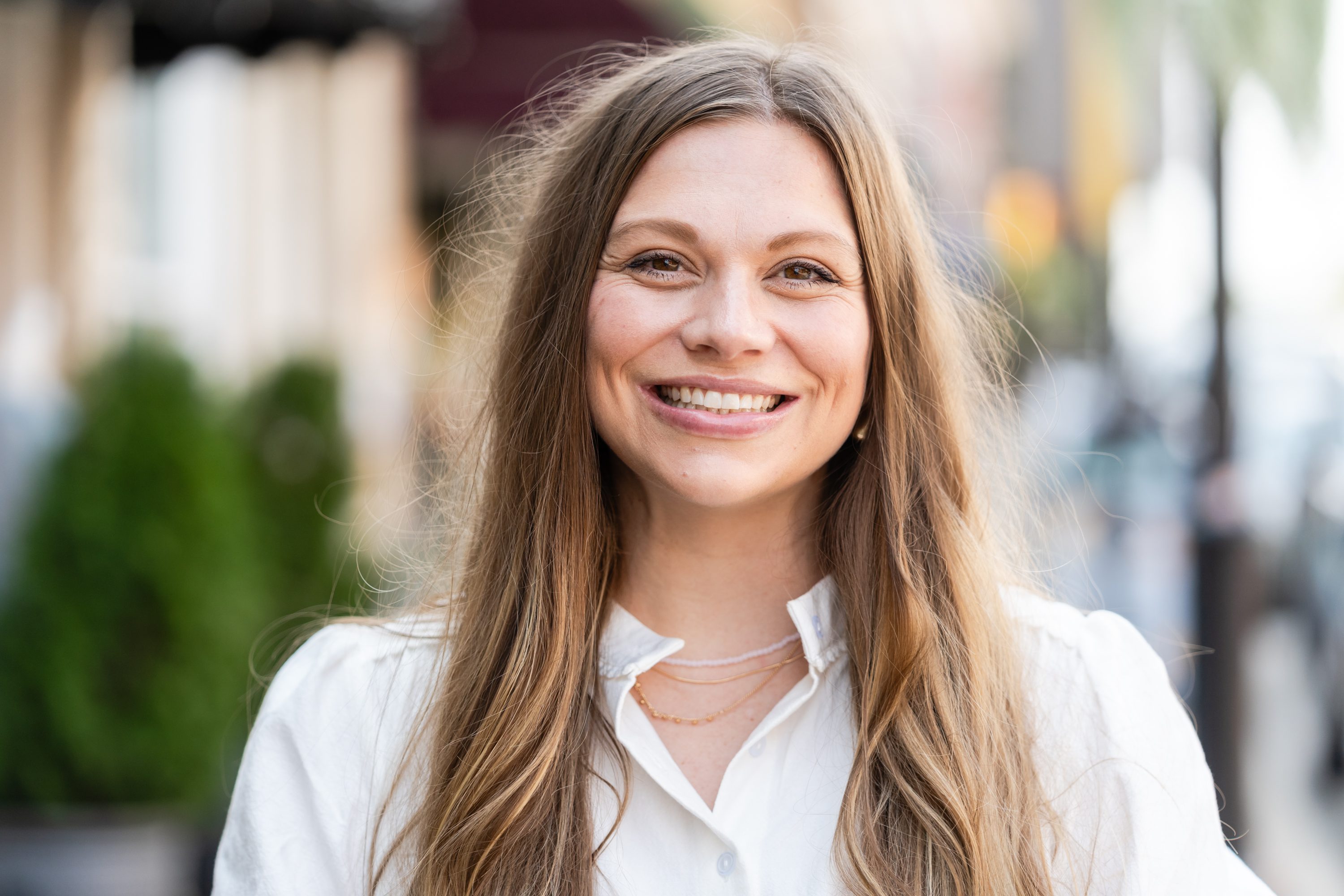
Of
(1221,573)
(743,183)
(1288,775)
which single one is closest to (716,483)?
(743,183)

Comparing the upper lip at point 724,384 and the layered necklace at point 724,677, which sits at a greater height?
the upper lip at point 724,384

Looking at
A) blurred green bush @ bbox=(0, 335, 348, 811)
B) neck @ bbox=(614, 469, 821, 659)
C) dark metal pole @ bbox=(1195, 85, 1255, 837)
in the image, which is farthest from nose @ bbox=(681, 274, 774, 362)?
dark metal pole @ bbox=(1195, 85, 1255, 837)

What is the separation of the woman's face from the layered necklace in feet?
0.87

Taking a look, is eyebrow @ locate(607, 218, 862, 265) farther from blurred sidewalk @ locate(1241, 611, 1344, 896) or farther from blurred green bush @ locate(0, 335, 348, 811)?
blurred sidewalk @ locate(1241, 611, 1344, 896)

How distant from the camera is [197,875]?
4395 mm

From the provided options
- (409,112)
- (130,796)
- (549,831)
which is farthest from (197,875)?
(409,112)

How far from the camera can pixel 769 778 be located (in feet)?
6.26

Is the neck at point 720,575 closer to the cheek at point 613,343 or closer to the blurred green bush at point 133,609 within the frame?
the cheek at point 613,343

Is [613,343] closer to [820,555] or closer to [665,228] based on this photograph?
[665,228]

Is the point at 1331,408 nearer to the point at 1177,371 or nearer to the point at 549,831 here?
the point at 1177,371

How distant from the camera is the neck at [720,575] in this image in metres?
2.05

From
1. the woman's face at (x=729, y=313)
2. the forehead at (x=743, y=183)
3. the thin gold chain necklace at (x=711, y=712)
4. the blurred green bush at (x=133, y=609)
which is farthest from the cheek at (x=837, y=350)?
the blurred green bush at (x=133, y=609)

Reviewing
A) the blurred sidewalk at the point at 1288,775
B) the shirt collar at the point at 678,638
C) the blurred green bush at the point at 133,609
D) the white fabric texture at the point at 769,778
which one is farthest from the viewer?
the blurred sidewalk at the point at 1288,775

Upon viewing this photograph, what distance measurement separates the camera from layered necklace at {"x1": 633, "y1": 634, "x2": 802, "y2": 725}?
6.54 ft
